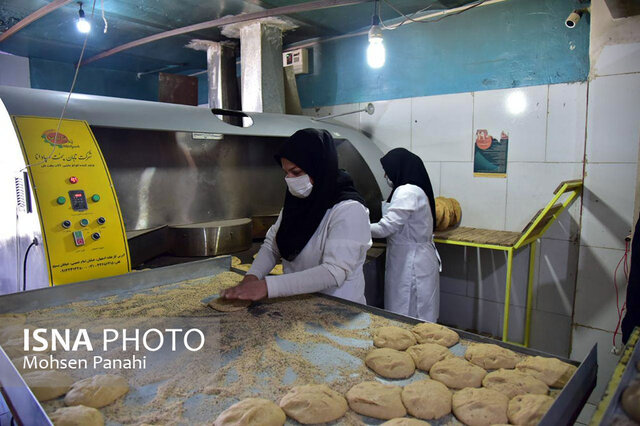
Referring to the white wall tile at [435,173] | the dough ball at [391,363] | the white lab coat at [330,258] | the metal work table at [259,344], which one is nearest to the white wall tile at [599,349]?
the white wall tile at [435,173]

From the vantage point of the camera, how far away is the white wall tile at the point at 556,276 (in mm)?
2912

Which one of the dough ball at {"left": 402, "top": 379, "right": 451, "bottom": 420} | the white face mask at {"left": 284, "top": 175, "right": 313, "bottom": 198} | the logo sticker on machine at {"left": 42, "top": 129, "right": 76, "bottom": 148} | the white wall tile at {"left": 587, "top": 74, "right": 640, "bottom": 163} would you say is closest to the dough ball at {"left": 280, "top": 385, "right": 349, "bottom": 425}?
the dough ball at {"left": 402, "top": 379, "right": 451, "bottom": 420}

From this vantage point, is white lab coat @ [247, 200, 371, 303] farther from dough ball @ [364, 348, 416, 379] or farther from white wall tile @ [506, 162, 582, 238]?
white wall tile @ [506, 162, 582, 238]

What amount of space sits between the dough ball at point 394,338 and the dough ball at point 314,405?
0.27 metres

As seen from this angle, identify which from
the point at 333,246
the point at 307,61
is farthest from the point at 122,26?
the point at 333,246

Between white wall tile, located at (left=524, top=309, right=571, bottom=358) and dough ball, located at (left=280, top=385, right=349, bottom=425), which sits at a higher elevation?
dough ball, located at (left=280, top=385, right=349, bottom=425)

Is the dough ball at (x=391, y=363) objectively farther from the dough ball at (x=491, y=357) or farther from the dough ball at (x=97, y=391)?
the dough ball at (x=97, y=391)

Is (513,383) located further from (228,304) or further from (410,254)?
(410,254)

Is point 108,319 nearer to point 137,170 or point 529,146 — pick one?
point 137,170

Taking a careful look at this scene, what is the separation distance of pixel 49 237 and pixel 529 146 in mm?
2927

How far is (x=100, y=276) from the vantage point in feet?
5.83

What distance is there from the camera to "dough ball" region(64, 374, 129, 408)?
0.96 m

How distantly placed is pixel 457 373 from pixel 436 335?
203 mm

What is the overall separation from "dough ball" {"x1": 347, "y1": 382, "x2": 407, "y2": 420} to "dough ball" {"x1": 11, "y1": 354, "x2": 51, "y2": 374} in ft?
2.58
